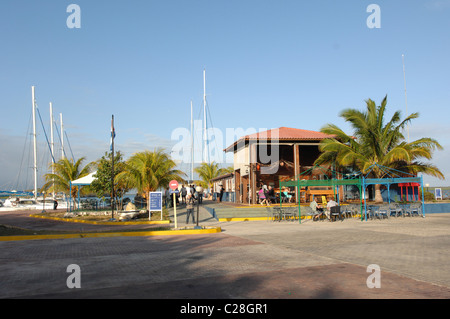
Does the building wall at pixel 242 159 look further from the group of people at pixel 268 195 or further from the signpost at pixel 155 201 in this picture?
the signpost at pixel 155 201

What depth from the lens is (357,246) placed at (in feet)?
35.0

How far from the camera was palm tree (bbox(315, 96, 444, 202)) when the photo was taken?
24859mm

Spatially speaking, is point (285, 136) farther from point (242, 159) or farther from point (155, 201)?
point (155, 201)

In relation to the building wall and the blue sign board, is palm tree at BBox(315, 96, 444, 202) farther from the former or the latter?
the blue sign board

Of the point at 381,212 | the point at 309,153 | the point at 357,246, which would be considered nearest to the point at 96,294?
the point at 357,246

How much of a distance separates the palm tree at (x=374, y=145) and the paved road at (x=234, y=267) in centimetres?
1285

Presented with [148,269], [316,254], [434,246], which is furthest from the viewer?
[434,246]

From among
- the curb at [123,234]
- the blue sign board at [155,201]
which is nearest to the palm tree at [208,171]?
the blue sign board at [155,201]

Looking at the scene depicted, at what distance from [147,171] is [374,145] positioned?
15.8 meters

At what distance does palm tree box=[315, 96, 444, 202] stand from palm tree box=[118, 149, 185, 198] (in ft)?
36.5

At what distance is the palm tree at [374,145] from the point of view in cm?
2486
